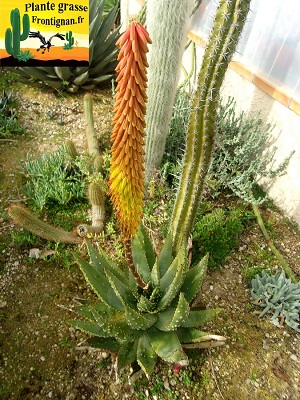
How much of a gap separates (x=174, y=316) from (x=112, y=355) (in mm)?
613

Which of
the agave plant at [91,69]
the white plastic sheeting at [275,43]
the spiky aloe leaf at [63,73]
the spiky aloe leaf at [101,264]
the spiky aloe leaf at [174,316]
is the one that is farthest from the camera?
the agave plant at [91,69]

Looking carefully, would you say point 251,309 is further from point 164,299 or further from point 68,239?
point 68,239

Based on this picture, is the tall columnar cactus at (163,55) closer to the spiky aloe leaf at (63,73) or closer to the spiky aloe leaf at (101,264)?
the spiky aloe leaf at (101,264)

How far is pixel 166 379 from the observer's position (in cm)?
199

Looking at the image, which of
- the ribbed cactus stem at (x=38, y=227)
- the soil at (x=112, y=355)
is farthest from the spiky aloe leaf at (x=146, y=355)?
the ribbed cactus stem at (x=38, y=227)

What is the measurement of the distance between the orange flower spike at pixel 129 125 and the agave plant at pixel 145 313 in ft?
1.24

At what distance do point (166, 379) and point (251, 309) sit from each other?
2.58 ft

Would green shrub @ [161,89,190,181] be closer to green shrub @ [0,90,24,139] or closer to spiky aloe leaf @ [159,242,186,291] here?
spiky aloe leaf @ [159,242,186,291]

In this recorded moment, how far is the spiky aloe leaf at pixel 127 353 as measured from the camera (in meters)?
1.72

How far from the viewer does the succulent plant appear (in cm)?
230

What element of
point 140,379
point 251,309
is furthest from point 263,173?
point 140,379

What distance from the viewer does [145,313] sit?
1.80 metres

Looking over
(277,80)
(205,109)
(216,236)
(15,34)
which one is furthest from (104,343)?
(277,80)

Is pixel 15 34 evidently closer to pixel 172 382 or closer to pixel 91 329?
pixel 91 329
